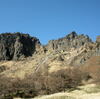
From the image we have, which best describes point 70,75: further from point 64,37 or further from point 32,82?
point 64,37

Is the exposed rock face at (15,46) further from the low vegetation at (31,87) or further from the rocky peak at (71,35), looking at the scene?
the low vegetation at (31,87)

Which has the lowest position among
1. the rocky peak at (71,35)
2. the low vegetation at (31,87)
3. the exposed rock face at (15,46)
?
→ the low vegetation at (31,87)

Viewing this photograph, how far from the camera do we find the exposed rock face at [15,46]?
562 feet

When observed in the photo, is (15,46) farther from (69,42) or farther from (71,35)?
(71,35)

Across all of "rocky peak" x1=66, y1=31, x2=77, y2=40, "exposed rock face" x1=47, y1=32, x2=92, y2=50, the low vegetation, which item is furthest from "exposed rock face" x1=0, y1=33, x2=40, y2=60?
the low vegetation

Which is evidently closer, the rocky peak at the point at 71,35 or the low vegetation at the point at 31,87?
the low vegetation at the point at 31,87

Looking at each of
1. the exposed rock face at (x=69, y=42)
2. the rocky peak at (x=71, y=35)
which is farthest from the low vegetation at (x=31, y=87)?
the rocky peak at (x=71, y=35)

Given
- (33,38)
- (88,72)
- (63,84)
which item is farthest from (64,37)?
(63,84)

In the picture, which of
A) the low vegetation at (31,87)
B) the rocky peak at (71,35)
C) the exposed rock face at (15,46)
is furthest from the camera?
the rocky peak at (71,35)

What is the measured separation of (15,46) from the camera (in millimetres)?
179750

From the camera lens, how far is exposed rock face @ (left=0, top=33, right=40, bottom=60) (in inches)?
6742

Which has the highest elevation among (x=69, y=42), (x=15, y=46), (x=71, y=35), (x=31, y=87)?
(x=71, y=35)

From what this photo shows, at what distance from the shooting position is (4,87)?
41031 mm

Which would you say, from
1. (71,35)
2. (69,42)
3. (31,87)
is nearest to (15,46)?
(69,42)
